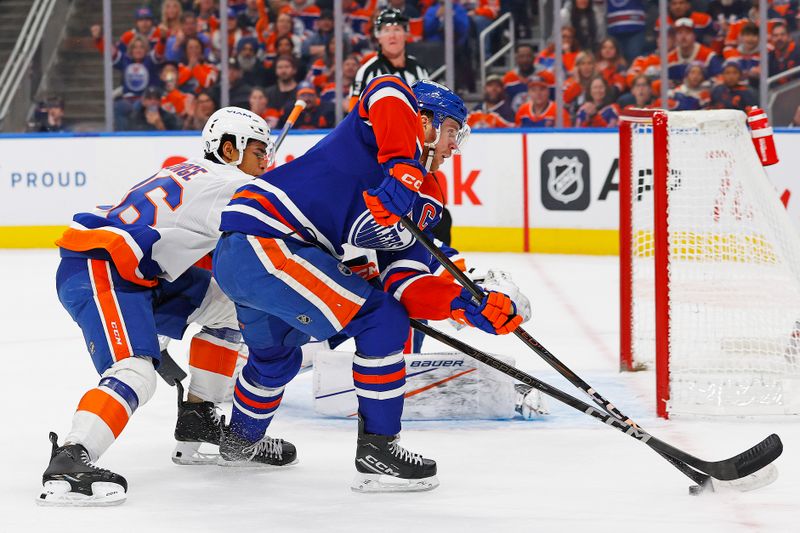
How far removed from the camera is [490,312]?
291 centimetres

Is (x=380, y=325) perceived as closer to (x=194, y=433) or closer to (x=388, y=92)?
(x=388, y=92)

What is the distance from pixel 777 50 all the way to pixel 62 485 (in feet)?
18.5

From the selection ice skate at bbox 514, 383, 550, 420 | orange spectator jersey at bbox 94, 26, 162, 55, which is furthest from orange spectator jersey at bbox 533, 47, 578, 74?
ice skate at bbox 514, 383, 550, 420

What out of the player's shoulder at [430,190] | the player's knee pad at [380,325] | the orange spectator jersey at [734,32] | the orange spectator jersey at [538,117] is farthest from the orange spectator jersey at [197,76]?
the player's knee pad at [380,325]

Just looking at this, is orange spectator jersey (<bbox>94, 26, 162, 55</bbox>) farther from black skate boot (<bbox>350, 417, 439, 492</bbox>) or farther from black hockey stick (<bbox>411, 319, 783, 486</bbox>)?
black skate boot (<bbox>350, 417, 439, 492</bbox>)

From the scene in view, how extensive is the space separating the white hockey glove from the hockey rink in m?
0.40

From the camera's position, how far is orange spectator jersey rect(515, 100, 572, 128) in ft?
25.7

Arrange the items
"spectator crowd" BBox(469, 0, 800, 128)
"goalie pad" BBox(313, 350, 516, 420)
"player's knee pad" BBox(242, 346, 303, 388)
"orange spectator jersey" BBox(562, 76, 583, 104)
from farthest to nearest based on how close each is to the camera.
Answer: "orange spectator jersey" BBox(562, 76, 583, 104), "spectator crowd" BBox(469, 0, 800, 128), "goalie pad" BBox(313, 350, 516, 420), "player's knee pad" BBox(242, 346, 303, 388)

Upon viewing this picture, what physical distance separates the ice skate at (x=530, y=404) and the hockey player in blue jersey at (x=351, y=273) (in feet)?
2.54

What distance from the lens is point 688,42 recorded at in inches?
300

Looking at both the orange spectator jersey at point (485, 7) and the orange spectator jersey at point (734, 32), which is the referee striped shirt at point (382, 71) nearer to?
the orange spectator jersey at point (485, 7)

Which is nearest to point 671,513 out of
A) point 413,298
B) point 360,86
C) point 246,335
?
point 413,298

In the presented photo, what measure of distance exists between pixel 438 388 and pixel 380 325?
0.88 metres

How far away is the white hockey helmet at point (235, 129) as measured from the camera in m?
3.26
